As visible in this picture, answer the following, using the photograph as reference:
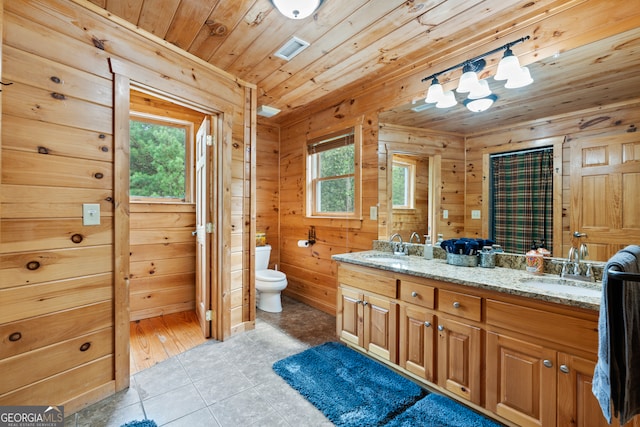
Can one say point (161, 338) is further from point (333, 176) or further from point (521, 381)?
point (521, 381)

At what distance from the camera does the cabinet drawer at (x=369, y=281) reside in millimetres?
2051

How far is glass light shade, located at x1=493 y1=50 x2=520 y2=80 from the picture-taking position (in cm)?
174

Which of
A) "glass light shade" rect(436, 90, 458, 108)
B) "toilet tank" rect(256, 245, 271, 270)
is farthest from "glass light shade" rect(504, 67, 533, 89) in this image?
"toilet tank" rect(256, 245, 271, 270)

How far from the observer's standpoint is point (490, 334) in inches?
61.4

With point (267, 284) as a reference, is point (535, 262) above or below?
above

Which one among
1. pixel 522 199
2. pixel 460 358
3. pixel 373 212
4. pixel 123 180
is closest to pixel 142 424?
pixel 123 180

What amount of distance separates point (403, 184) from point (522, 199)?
3.01 ft

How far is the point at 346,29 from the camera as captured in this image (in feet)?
6.61

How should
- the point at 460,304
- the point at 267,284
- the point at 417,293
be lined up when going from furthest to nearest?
the point at 267,284
the point at 417,293
the point at 460,304

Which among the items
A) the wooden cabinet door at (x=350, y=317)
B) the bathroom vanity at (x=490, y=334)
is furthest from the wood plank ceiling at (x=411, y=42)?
the wooden cabinet door at (x=350, y=317)

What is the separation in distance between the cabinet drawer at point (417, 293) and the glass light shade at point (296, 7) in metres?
1.83

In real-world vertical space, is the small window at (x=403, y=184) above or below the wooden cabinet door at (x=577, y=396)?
above

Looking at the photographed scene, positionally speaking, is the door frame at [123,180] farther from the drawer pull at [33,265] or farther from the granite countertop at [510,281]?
the granite countertop at [510,281]

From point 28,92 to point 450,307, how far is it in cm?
261
